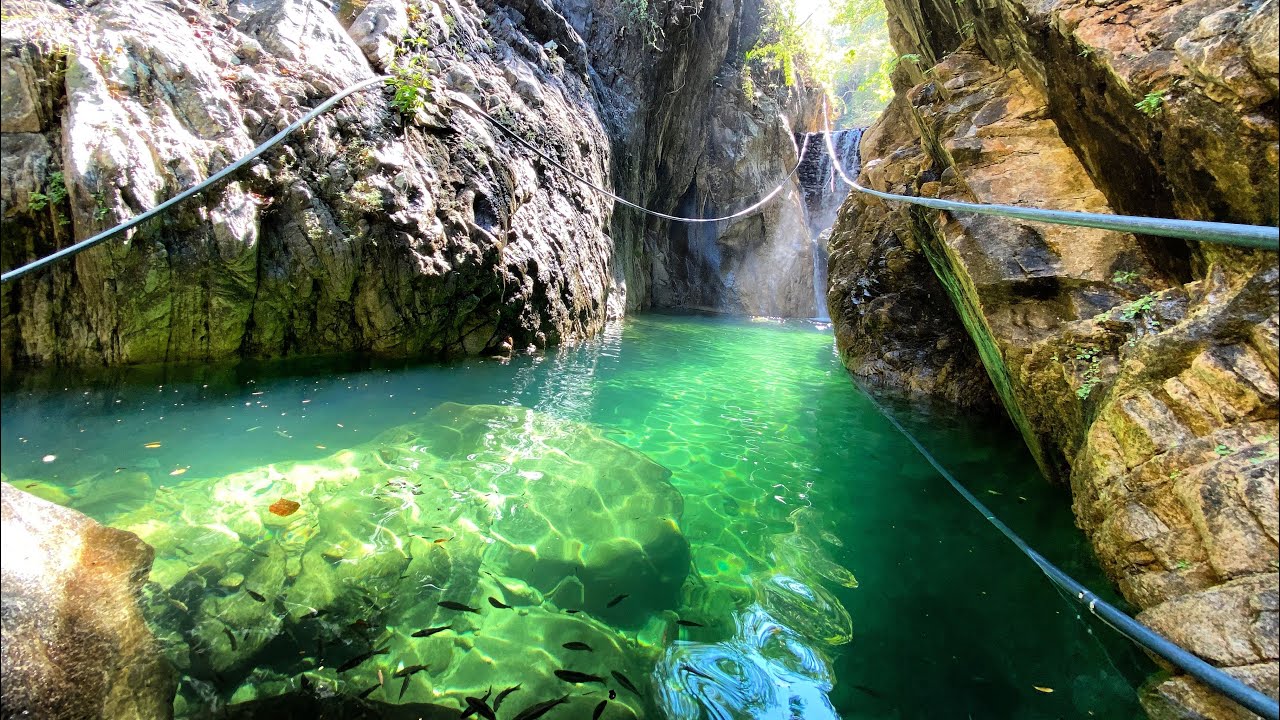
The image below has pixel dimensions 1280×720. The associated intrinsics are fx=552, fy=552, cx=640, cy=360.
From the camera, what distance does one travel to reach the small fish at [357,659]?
2.14 meters

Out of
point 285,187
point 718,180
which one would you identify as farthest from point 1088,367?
point 718,180

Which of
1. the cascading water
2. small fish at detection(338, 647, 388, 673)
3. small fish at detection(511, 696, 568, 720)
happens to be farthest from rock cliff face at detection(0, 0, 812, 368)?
the cascading water

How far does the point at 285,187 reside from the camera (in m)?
5.51

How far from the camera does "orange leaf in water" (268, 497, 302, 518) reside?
10.2 ft

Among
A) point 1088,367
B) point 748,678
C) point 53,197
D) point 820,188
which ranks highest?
point 820,188

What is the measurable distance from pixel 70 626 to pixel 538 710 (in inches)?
56.5

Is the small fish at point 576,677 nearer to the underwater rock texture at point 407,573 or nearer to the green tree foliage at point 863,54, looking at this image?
the underwater rock texture at point 407,573

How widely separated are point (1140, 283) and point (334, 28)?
8143 millimetres

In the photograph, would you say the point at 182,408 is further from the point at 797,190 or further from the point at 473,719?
the point at 797,190

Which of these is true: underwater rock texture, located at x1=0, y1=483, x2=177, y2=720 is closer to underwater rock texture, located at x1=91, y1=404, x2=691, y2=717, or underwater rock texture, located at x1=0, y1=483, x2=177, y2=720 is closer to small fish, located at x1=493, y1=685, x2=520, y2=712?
underwater rock texture, located at x1=91, y1=404, x2=691, y2=717

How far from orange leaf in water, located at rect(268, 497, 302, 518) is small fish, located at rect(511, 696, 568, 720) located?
6.33 feet

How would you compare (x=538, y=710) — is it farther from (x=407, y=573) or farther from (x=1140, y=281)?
(x=1140, y=281)

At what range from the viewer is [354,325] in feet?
20.4

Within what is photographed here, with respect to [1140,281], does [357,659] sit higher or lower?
lower
